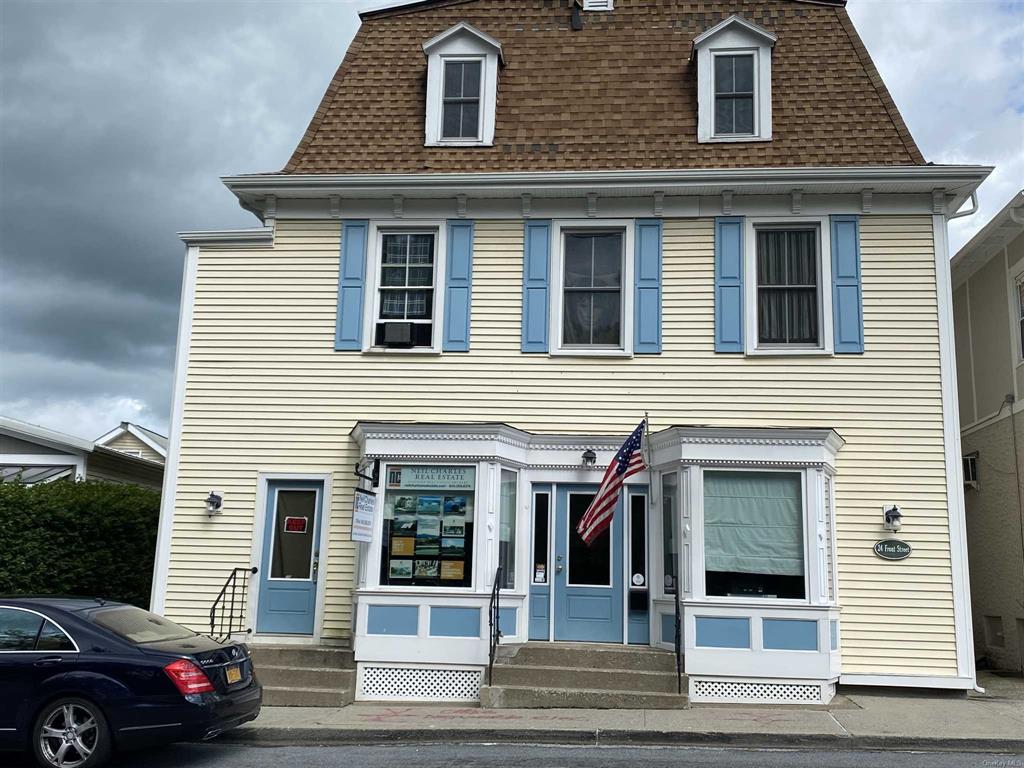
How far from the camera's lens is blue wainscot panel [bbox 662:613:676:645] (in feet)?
38.4

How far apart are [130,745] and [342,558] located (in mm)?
4815

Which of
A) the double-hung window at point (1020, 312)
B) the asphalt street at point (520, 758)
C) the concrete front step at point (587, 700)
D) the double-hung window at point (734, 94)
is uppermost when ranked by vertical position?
the double-hung window at point (734, 94)

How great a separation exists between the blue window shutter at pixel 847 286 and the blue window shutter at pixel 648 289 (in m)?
2.25

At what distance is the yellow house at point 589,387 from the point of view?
1168cm

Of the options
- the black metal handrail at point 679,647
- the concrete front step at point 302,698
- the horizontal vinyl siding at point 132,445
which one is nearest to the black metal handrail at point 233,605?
the concrete front step at point 302,698

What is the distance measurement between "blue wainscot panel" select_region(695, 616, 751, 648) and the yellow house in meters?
0.03

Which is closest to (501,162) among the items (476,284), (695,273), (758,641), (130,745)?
(476,284)

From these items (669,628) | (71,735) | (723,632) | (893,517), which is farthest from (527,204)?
(71,735)

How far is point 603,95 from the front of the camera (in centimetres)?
1408

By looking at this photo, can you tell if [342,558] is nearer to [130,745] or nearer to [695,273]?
[130,745]

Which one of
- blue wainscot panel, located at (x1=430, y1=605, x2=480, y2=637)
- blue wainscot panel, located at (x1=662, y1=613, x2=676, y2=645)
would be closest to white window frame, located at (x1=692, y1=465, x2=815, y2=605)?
blue wainscot panel, located at (x1=662, y1=613, x2=676, y2=645)

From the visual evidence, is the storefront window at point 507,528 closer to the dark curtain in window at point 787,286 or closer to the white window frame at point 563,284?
the white window frame at point 563,284

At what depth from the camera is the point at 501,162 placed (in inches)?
533

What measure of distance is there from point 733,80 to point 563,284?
3.77m
